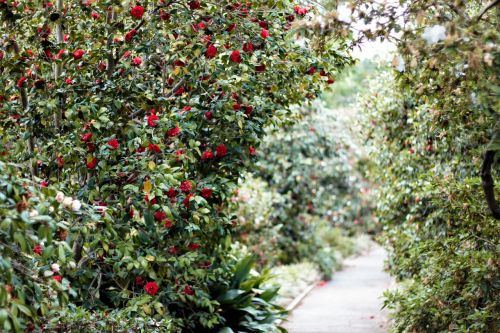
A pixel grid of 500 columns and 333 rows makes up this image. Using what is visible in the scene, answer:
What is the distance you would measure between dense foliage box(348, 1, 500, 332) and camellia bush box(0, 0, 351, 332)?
2.98 ft

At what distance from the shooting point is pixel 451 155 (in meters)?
7.02

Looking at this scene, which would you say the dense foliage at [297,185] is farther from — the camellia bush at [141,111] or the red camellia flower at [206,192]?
the red camellia flower at [206,192]

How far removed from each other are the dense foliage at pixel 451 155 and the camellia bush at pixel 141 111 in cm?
91

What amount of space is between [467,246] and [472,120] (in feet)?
3.99

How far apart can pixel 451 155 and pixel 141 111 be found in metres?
3.38

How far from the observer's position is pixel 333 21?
4238mm

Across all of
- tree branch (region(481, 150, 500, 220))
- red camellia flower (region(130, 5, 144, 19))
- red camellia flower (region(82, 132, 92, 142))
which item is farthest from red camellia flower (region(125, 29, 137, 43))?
tree branch (region(481, 150, 500, 220))

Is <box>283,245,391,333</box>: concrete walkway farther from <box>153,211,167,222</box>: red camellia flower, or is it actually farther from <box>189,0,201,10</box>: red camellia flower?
<box>189,0,201,10</box>: red camellia flower

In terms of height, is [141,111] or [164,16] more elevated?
[164,16]

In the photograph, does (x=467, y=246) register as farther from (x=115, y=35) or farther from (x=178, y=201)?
(x=115, y=35)

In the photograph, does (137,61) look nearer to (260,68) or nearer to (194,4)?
(194,4)

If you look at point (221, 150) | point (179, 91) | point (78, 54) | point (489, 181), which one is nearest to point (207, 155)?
point (221, 150)

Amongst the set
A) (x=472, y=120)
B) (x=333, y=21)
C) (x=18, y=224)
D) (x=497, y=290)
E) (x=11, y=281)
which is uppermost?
(x=333, y=21)

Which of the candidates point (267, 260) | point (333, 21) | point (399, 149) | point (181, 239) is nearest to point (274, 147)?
point (267, 260)
